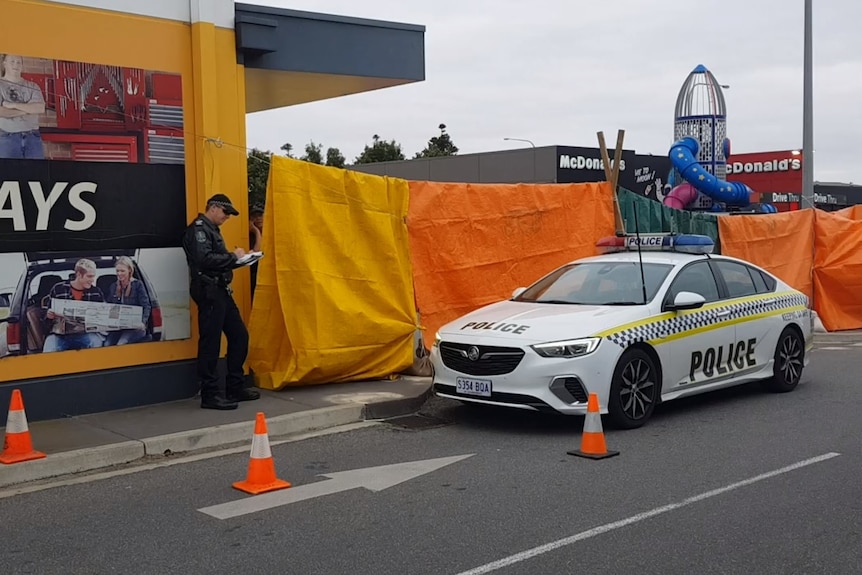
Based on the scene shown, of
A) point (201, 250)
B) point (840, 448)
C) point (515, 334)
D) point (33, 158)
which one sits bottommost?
point (840, 448)

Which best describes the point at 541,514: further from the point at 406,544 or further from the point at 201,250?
the point at 201,250

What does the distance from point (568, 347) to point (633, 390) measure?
0.82m

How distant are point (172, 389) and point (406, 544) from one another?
4599mm

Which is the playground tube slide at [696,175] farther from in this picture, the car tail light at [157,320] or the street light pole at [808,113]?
the car tail light at [157,320]

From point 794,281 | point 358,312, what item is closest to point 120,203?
point 358,312

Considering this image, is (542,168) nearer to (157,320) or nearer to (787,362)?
(787,362)

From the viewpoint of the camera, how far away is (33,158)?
27.1ft

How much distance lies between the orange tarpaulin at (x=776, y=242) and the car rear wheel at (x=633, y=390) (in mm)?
8055

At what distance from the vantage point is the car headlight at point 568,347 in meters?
7.94

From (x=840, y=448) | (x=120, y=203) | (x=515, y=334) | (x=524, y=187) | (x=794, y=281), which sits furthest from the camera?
(x=794, y=281)

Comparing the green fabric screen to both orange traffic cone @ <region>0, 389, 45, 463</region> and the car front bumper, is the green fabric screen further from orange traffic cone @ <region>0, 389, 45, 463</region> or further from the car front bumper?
orange traffic cone @ <region>0, 389, 45, 463</region>

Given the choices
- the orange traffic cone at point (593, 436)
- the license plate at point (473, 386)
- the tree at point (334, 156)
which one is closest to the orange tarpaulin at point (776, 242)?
the license plate at point (473, 386)

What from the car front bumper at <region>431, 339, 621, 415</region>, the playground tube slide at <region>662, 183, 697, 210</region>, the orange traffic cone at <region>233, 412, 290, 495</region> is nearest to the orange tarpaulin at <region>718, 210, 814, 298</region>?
the playground tube slide at <region>662, 183, 697, 210</region>

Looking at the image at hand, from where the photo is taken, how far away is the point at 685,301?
28.5 feet
